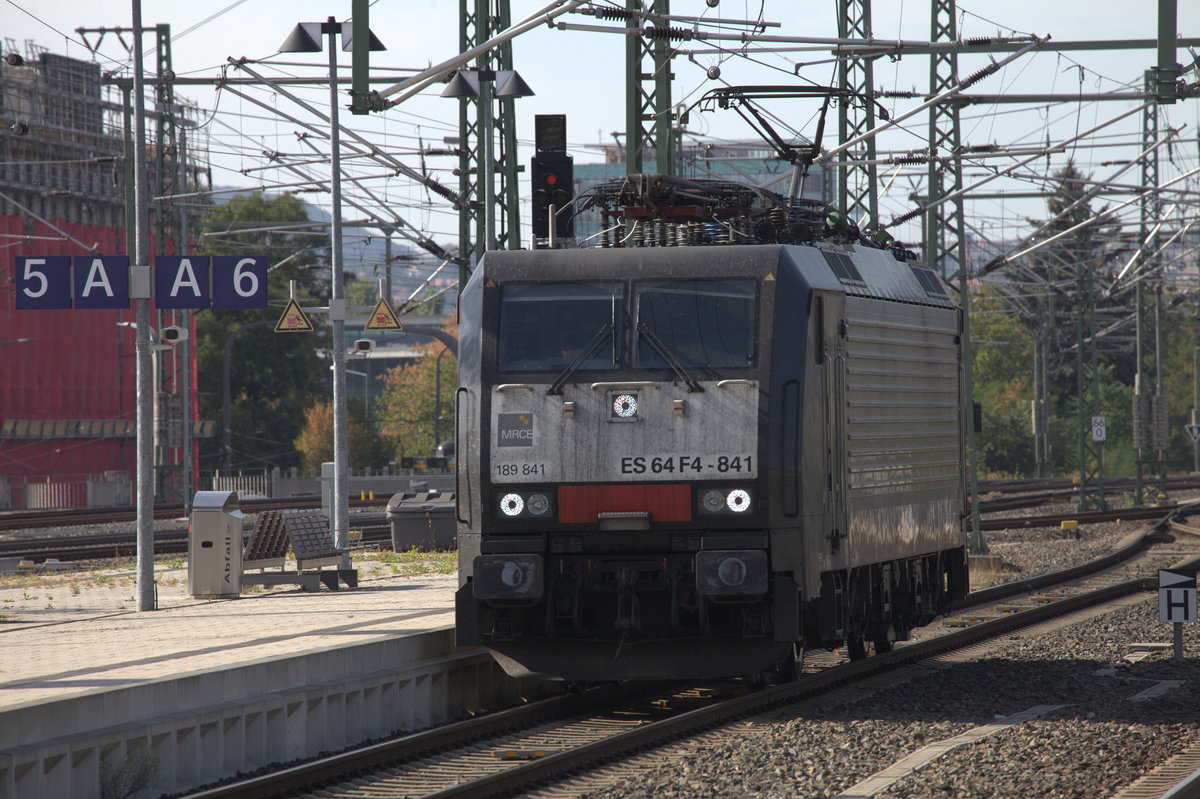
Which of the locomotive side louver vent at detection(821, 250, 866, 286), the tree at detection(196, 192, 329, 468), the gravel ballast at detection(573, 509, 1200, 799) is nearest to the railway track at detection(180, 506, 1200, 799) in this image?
the gravel ballast at detection(573, 509, 1200, 799)

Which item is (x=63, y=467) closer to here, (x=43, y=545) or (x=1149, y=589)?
(x=43, y=545)

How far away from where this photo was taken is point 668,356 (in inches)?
445

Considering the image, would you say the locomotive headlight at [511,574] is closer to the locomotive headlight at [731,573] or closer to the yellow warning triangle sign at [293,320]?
the locomotive headlight at [731,573]

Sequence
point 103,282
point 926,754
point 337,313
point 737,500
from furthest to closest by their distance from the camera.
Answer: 1. point 337,313
2. point 103,282
3. point 737,500
4. point 926,754

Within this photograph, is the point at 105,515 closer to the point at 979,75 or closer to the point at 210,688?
the point at 979,75

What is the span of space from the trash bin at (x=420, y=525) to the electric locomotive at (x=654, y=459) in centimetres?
1427

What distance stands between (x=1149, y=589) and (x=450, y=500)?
445 inches

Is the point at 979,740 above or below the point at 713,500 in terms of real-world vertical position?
below

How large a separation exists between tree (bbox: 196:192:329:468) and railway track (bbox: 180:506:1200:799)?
193 ft

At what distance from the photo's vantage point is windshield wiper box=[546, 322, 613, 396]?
1127 cm

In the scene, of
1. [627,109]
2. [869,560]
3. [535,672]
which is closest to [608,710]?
[535,672]

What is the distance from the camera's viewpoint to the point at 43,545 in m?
29.8

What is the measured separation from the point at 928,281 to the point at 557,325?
496 centimetres

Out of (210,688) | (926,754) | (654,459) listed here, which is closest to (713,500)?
(654,459)
